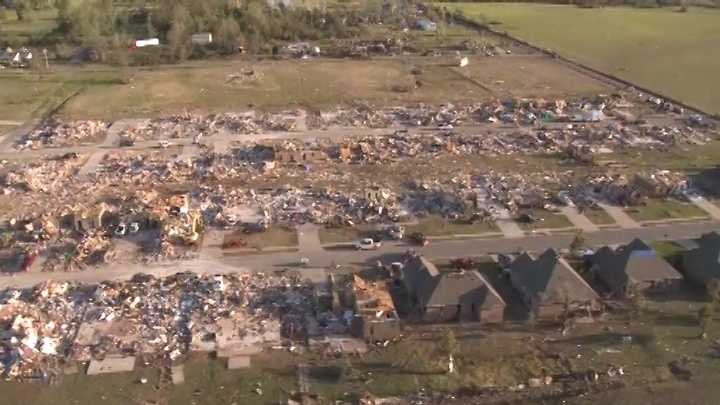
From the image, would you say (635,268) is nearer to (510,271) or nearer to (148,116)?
(510,271)

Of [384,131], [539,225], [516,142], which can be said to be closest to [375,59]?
[384,131]

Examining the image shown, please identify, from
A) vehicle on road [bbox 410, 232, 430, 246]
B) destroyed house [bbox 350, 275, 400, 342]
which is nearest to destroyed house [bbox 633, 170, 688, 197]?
vehicle on road [bbox 410, 232, 430, 246]

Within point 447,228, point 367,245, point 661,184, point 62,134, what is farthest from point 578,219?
point 62,134

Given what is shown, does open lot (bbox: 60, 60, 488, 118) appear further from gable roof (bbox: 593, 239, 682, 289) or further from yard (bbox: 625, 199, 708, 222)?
gable roof (bbox: 593, 239, 682, 289)

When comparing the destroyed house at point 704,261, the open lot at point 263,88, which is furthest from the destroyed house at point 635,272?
the open lot at point 263,88

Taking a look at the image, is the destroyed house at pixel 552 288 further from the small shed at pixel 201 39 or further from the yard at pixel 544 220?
the small shed at pixel 201 39

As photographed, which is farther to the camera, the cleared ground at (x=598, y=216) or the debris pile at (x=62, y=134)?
the debris pile at (x=62, y=134)

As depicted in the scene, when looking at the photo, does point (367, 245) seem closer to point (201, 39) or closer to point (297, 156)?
point (297, 156)
